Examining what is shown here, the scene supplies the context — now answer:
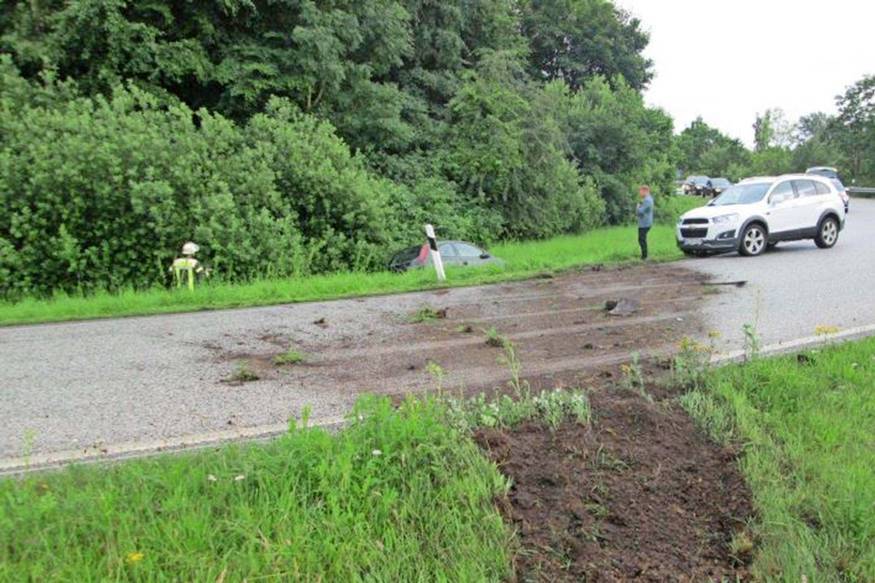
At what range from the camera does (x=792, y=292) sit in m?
9.66

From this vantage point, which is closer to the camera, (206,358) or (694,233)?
(206,358)

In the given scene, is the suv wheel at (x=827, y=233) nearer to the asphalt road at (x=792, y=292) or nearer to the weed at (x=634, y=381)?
the asphalt road at (x=792, y=292)

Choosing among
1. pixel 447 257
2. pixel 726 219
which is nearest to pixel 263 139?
pixel 447 257

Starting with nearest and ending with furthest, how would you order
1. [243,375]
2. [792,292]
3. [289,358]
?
[243,375], [289,358], [792,292]

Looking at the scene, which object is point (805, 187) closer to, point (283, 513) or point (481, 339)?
point (481, 339)

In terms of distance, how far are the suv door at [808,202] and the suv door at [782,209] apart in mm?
189

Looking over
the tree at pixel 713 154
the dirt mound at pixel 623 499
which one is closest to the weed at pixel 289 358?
the dirt mound at pixel 623 499

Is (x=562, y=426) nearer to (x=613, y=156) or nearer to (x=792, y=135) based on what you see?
(x=613, y=156)

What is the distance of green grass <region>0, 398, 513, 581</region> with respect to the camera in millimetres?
2844

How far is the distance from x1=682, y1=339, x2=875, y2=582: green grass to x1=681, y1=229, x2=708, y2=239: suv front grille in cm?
1024

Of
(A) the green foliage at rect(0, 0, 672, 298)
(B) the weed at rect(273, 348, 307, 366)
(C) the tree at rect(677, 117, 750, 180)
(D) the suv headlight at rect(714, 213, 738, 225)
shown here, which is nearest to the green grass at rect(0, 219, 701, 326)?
(D) the suv headlight at rect(714, 213, 738, 225)

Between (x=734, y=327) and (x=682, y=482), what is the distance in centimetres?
417

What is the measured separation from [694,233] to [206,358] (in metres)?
12.9

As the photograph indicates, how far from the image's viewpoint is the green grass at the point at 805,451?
10.6 ft
